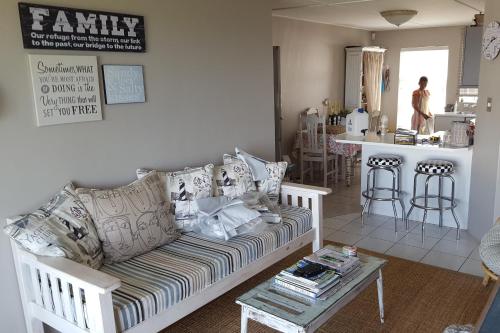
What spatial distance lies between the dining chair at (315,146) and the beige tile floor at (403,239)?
113 centimetres

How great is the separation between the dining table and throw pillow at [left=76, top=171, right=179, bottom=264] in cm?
345

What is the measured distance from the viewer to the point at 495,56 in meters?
3.51

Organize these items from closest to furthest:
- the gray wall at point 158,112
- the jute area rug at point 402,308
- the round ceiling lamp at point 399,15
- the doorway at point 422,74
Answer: the gray wall at point 158,112
the jute area rug at point 402,308
the round ceiling lamp at point 399,15
the doorway at point 422,74

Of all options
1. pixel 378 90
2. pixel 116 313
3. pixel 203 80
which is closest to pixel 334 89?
pixel 378 90

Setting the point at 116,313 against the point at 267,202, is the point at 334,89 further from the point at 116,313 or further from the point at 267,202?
the point at 116,313

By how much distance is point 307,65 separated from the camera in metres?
6.59

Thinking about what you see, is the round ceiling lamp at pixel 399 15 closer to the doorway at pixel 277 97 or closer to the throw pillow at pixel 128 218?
the doorway at pixel 277 97

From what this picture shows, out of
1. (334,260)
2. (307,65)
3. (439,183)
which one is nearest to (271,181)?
(334,260)

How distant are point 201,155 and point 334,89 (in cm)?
467

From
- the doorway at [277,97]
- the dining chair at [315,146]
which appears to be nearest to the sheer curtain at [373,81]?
the dining chair at [315,146]

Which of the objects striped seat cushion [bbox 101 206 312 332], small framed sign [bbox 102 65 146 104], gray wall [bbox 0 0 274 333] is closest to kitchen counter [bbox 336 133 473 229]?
gray wall [bbox 0 0 274 333]

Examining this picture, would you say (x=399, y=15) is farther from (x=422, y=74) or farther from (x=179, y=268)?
(x=179, y=268)

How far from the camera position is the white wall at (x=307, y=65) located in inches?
240

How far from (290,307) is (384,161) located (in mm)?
2658
